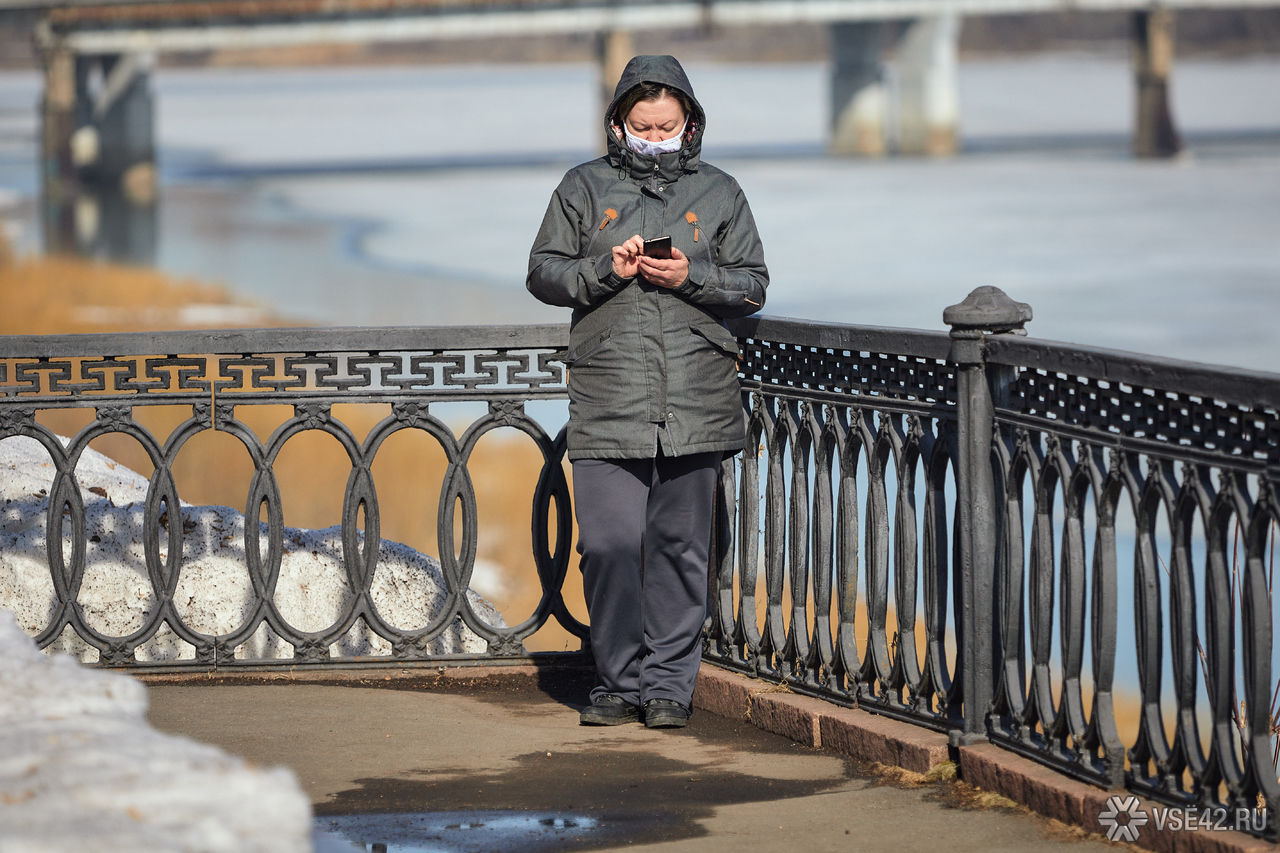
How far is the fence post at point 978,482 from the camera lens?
14.3ft

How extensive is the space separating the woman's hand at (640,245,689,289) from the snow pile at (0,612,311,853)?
2.02m

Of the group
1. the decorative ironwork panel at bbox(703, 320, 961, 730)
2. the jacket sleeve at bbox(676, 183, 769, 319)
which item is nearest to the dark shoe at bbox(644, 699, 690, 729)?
the decorative ironwork panel at bbox(703, 320, 961, 730)

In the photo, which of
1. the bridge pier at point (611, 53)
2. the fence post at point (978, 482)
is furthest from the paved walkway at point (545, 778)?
the bridge pier at point (611, 53)

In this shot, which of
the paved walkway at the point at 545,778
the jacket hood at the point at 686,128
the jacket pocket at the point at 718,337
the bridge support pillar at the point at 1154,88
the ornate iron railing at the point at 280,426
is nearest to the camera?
the paved walkway at the point at 545,778

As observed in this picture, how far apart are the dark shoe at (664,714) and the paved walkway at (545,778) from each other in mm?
36

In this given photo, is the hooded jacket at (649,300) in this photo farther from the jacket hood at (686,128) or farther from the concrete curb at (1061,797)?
the concrete curb at (1061,797)

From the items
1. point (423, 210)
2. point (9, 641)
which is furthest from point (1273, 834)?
point (423, 210)

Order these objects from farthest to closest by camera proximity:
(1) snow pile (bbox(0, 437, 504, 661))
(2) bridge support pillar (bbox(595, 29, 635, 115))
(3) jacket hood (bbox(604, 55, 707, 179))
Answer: (2) bridge support pillar (bbox(595, 29, 635, 115)) → (1) snow pile (bbox(0, 437, 504, 661)) → (3) jacket hood (bbox(604, 55, 707, 179))

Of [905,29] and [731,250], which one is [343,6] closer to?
[905,29]

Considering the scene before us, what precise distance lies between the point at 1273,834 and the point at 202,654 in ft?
11.1

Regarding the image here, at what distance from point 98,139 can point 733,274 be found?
57548 mm

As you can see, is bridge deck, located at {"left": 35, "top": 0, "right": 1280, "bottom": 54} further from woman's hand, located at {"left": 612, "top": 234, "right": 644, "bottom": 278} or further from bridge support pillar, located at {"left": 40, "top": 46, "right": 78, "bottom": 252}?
woman's hand, located at {"left": 612, "top": 234, "right": 644, "bottom": 278}

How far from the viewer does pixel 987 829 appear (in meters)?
4.02

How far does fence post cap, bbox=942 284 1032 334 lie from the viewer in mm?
4336
